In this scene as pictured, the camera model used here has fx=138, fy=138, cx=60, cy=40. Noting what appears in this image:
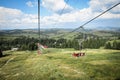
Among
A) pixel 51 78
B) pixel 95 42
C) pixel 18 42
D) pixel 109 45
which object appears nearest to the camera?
pixel 51 78

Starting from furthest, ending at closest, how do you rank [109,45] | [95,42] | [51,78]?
[95,42] → [109,45] → [51,78]

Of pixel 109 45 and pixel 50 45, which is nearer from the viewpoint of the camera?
pixel 109 45

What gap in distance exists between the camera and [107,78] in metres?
36.2

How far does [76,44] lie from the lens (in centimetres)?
12938

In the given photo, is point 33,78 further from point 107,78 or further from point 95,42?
point 95,42

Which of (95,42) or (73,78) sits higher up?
(95,42)

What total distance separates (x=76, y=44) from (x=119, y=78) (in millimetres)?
93772

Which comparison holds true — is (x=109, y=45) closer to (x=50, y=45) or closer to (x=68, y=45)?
(x=68, y=45)

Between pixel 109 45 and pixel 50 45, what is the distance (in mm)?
58098

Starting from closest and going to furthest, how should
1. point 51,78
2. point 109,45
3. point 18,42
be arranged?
point 51,78 < point 109,45 < point 18,42

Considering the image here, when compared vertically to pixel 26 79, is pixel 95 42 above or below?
above

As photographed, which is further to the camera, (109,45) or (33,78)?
(109,45)

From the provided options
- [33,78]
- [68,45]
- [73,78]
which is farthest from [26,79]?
[68,45]

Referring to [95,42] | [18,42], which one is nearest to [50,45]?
[95,42]
